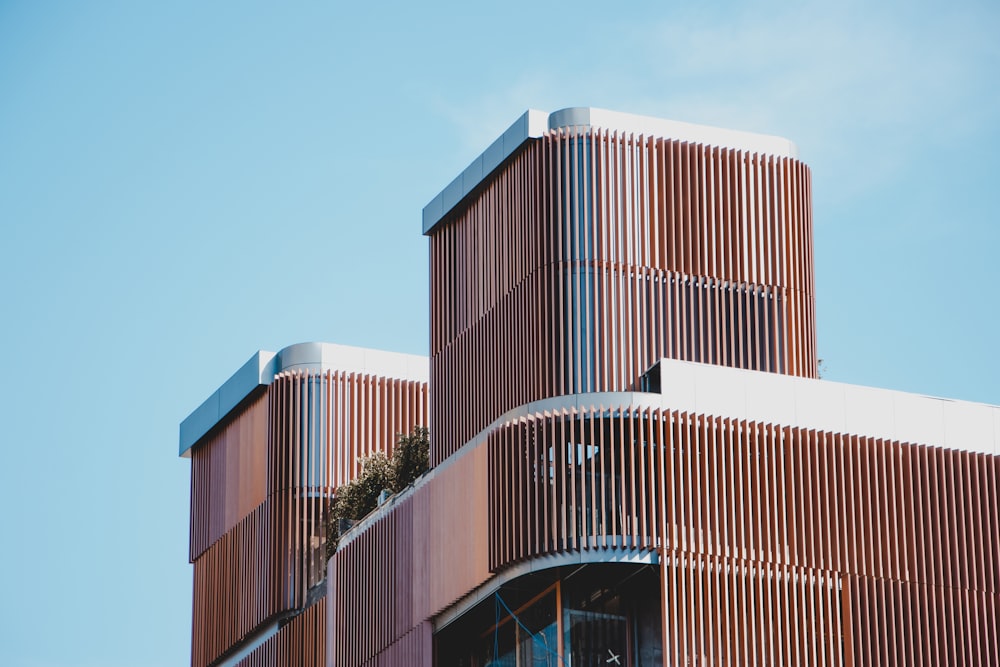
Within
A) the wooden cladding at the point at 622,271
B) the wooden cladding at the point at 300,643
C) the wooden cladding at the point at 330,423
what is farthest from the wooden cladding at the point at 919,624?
the wooden cladding at the point at 330,423

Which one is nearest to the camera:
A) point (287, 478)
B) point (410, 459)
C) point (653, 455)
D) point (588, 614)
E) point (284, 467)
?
point (653, 455)

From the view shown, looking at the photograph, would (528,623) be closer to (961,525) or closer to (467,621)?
(467,621)

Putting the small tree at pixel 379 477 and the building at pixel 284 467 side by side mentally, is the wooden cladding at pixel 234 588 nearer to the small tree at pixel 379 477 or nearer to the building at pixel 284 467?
the building at pixel 284 467

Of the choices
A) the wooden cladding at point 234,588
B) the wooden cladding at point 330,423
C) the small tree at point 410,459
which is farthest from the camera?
the wooden cladding at point 330,423

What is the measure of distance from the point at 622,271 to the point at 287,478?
68.6 feet

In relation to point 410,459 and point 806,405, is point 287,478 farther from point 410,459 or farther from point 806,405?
point 806,405

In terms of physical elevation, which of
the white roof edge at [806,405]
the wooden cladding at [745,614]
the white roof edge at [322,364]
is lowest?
the wooden cladding at [745,614]

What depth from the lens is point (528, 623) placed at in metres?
55.2

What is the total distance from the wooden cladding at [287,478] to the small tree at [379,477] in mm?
1307

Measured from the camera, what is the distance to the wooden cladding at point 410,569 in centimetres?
5628

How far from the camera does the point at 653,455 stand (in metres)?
52.7

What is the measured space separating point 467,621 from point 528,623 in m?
3.17

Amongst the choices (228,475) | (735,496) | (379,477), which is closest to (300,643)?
(379,477)

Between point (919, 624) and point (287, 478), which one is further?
point (287, 478)
